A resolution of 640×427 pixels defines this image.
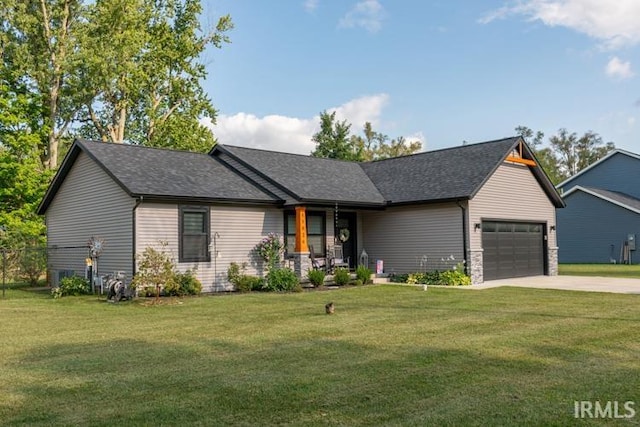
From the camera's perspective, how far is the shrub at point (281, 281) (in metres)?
16.1

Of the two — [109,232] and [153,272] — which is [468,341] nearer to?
[153,272]

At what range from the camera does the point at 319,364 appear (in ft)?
21.3

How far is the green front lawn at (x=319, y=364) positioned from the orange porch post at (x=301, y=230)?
5.61m

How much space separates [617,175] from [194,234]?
1175 inches

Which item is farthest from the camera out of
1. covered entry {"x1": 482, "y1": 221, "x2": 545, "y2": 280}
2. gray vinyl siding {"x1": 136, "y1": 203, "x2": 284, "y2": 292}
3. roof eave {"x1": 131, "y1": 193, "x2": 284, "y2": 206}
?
covered entry {"x1": 482, "y1": 221, "x2": 545, "y2": 280}

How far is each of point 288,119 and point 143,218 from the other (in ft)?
89.3

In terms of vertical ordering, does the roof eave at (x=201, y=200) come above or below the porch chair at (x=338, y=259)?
above

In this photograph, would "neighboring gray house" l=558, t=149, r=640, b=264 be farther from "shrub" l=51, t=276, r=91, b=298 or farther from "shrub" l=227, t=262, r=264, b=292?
"shrub" l=51, t=276, r=91, b=298

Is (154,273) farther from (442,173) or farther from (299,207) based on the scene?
(442,173)

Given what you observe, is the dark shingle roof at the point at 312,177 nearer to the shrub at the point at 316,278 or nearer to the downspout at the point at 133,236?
the shrub at the point at 316,278

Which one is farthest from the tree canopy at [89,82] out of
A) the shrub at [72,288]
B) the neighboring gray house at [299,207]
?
the shrub at [72,288]

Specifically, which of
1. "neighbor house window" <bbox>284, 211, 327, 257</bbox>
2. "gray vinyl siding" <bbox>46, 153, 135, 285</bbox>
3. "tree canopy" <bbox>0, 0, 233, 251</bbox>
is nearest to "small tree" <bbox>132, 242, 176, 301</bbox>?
"gray vinyl siding" <bbox>46, 153, 135, 285</bbox>

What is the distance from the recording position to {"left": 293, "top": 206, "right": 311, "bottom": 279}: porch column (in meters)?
17.2

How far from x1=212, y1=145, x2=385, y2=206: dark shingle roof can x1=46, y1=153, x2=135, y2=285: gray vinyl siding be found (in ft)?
15.9
